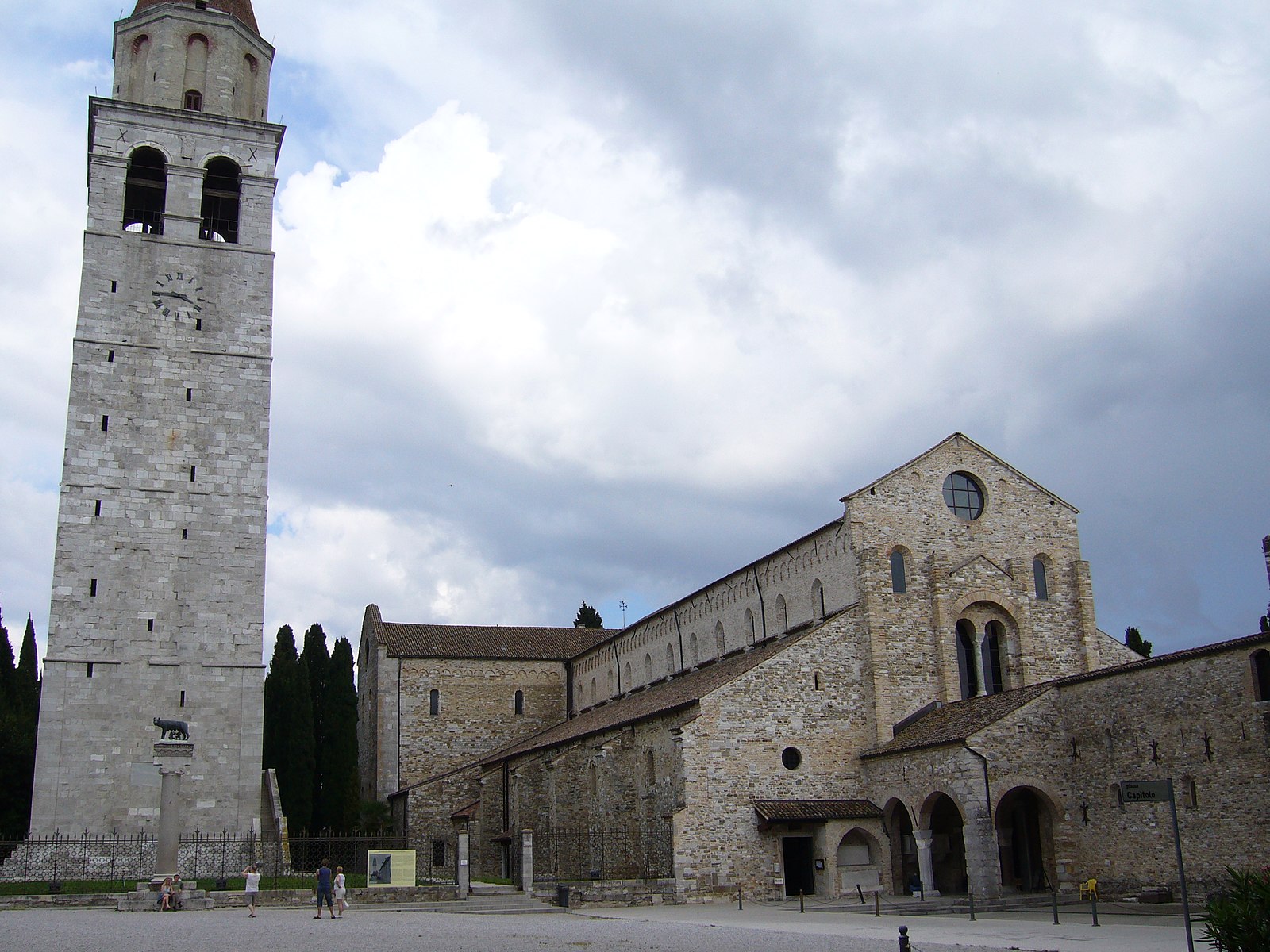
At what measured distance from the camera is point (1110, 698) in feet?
90.9

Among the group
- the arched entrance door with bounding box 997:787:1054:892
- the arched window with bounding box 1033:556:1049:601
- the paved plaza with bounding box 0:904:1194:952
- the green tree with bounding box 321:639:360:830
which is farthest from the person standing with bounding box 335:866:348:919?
the arched window with bounding box 1033:556:1049:601

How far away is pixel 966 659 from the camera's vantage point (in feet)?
112

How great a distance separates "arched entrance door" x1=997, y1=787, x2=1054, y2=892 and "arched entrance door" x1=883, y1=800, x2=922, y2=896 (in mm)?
2289

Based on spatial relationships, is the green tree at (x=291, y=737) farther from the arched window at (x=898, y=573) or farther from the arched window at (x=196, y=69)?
the arched window at (x=898, y=573)

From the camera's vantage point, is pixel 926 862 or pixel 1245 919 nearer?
pixel 1245 919

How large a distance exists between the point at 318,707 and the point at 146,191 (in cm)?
2257

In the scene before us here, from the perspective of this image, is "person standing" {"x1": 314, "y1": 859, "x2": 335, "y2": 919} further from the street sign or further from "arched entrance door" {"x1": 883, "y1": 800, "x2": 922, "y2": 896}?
the street sign

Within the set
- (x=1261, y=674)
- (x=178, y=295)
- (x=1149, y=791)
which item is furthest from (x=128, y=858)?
(x=1261, y=674)

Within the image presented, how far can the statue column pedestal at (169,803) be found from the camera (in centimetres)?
2886

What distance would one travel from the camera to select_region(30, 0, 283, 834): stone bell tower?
1372 inches

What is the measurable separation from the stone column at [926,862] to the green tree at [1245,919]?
1585 cm

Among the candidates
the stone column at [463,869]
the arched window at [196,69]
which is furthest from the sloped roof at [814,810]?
the arched window at [196,69]

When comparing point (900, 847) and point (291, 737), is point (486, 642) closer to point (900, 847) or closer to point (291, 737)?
point (291, 737)

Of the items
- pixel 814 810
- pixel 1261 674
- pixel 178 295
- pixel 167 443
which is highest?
pixel 178 295
